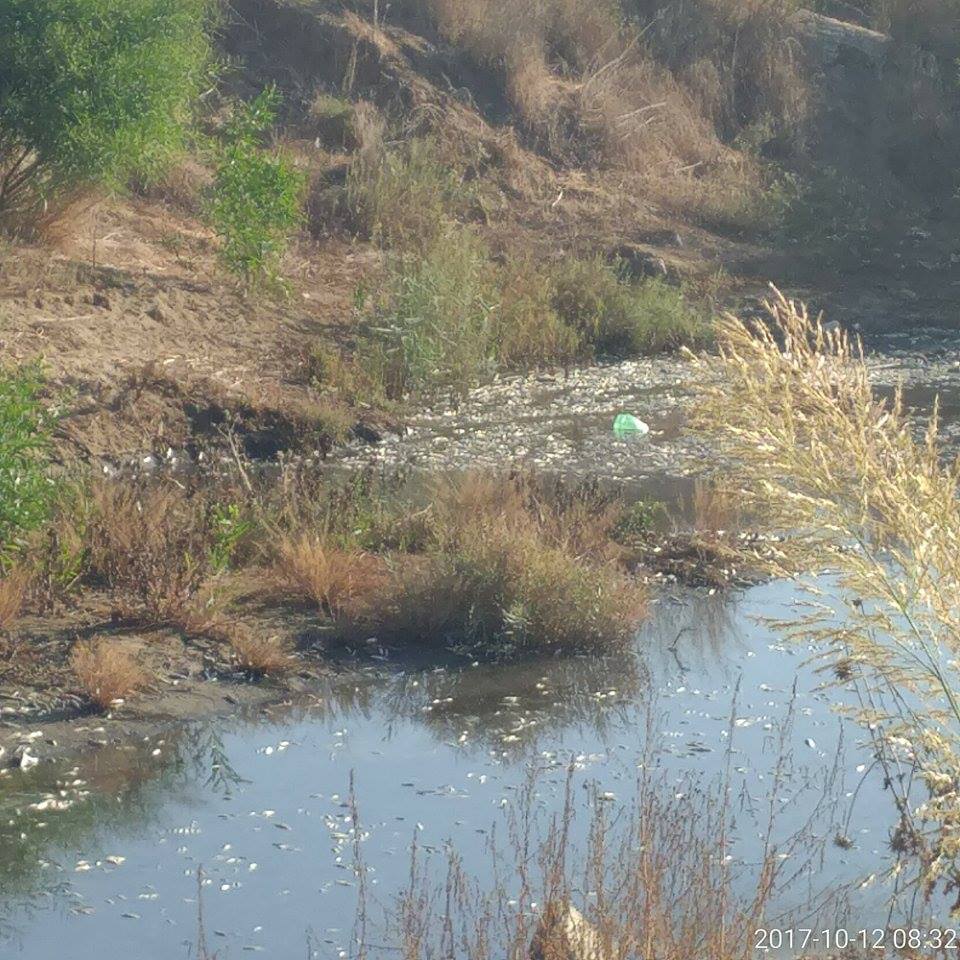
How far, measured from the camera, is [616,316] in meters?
17.3

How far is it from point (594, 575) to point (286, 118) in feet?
46.3

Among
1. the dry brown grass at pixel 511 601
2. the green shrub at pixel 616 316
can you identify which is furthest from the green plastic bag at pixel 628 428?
the dry brown grass at pixel 511 601

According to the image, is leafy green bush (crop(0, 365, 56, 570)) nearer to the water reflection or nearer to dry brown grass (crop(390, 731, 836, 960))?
the water reflection

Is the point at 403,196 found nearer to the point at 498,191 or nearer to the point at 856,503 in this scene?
the point at 498,191

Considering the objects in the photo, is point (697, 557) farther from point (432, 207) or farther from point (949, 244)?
point (949, 244)

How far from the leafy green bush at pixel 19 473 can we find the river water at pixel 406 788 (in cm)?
112

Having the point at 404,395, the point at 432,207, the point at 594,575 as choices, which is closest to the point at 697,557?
the point at 594,575

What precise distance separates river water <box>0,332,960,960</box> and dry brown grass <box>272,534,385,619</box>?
56 cm

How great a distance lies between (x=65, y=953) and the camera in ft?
16.7

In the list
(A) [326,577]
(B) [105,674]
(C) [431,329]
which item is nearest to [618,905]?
(B) [105,674]

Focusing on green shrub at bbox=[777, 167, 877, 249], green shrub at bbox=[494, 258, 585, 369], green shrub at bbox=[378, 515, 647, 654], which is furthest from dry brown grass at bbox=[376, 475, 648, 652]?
green shrub at bbox=[777, 167, 877, 249]

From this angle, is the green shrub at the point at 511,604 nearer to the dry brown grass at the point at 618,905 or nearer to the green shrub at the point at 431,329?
the dry brown grass at the point at 618,905

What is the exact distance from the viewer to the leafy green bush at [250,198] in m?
14.7

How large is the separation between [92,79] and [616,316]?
644 centimetres
